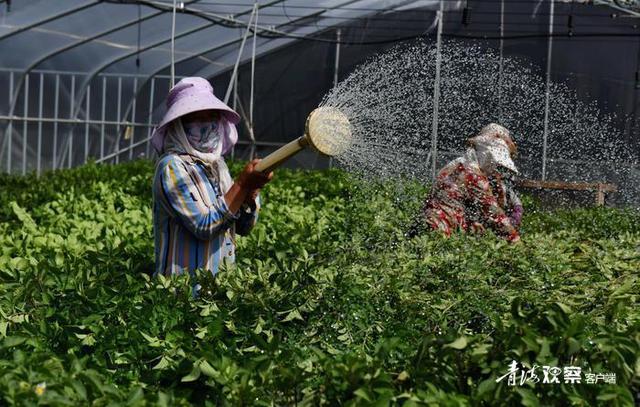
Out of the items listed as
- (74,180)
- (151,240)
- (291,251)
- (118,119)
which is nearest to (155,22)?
(118,119)

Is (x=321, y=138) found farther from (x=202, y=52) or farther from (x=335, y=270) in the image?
(x=202, y=52)

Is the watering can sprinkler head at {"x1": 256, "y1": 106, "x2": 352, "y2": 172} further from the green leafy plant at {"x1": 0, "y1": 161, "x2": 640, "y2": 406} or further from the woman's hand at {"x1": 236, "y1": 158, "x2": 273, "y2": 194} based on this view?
the green leafy plant at {"x1": 0, "y1": 161, "x2": 640, "y2": 406}

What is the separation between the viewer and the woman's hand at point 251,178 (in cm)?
362

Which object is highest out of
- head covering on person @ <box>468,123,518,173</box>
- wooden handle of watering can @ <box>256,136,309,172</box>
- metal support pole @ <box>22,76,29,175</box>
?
wooden handle of watering can @ <box>256,136,309,172</box>

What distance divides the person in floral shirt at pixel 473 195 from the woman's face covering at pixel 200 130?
1.55 m

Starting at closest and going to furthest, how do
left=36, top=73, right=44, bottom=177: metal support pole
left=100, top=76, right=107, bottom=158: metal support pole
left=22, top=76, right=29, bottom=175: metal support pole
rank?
left=22, top=76, right=29, bottom=175: metal support pole → left=36, top=73, right=44, bottom=177: metal support pole → left=100, top=76, right=107, bottom=158: metal support pole

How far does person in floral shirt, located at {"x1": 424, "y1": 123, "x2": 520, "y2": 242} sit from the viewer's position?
5.09 metres

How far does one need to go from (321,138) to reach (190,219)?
1.56ft

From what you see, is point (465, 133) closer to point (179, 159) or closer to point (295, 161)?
point (295, 161)

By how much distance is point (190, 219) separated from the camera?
3598 millimetres

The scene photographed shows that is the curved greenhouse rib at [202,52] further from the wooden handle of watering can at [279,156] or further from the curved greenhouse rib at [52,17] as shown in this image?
the wooden handle of watering can at [279,156]

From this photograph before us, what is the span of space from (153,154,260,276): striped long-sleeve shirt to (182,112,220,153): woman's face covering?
71mm

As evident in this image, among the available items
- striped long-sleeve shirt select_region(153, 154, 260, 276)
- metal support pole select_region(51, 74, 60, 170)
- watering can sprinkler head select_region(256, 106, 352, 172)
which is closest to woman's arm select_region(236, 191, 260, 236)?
striped long-sleeve shirt select_region(153, 154, 260, 276)

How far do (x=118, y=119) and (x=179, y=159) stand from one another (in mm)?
11157
